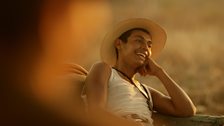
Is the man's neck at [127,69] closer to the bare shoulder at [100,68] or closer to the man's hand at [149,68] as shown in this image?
the man's hand at [149,68]

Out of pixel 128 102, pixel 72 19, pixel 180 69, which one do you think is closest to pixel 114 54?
pixel 128 102

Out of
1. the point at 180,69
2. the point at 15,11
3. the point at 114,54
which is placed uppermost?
the point at 180,69

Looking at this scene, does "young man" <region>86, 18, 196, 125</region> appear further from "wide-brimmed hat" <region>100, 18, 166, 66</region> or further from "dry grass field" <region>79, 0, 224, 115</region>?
"dry grass field" <region>79, 0, 224, 115</region>

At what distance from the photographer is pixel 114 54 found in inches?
99.0

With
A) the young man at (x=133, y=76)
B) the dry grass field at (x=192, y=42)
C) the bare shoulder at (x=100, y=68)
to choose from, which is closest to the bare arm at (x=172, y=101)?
the young man at (x=133, y=76)

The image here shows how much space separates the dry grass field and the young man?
291cm

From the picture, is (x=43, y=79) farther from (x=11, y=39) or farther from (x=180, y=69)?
(x=180, y=69)

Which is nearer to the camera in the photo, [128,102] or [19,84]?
[19,84]

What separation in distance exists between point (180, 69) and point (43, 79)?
5475 millimetres

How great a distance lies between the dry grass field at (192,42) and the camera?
19.1ft

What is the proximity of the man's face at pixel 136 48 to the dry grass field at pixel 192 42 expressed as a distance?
298cm

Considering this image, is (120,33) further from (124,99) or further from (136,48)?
(124,99)

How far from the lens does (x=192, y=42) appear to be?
662 cm

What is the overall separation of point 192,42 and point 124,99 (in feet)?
14.9
